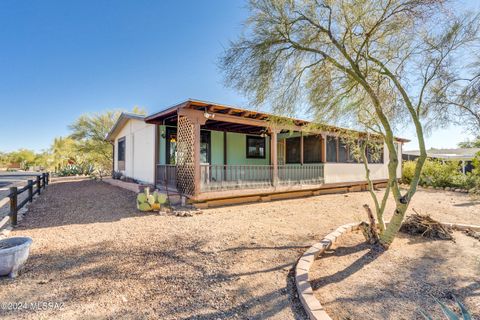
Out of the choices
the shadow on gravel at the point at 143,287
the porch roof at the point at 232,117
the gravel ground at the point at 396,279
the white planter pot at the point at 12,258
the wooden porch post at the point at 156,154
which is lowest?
the gravel ground at the point at 396,279

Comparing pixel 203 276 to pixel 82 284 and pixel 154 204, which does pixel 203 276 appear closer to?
pixel 82 284

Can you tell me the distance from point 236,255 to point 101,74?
14984 mm

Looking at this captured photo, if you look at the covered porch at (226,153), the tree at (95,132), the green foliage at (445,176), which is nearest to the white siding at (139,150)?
the covered porch at (226,153)

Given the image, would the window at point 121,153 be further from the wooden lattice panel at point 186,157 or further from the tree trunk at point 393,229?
the tree trunk at point 393,229

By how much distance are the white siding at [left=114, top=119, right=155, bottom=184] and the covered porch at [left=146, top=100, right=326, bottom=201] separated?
0.42 meters

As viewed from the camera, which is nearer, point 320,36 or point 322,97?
point 320,36

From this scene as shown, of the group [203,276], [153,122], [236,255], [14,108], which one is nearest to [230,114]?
[153,122]

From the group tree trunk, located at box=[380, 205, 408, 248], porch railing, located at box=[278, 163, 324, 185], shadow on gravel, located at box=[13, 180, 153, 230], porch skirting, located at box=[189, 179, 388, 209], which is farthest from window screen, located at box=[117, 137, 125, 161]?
tree trunk, located at box=[380, 205, 408, 248]

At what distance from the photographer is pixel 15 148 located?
4859 centimetres

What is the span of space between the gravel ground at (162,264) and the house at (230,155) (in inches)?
66.2

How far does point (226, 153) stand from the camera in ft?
35.8

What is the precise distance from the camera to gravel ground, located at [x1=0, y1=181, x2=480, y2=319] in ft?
7.57

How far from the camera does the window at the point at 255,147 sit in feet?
38.6

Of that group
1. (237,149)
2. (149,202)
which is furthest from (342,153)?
(149,202)
